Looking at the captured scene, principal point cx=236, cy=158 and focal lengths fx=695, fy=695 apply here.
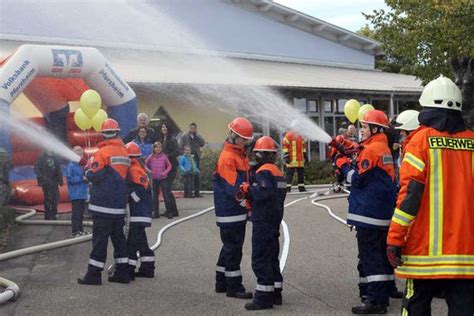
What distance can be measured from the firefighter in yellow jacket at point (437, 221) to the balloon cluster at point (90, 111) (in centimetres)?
936

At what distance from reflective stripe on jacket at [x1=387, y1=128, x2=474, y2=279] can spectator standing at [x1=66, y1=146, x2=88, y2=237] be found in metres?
7.24

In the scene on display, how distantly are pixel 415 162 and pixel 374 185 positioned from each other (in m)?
1.88

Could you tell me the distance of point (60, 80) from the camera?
638 inches

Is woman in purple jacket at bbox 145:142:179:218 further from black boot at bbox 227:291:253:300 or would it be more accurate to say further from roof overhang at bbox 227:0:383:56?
roof overhang at bbox 227:0:383:56

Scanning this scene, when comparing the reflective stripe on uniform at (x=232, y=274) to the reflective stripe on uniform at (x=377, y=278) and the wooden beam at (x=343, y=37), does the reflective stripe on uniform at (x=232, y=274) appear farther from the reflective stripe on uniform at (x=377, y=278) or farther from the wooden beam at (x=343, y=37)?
the wooden beam at (x=343, y=37)

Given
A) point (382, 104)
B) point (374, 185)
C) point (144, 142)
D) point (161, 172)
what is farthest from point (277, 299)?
point (382, 104)

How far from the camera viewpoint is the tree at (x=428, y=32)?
12133mm

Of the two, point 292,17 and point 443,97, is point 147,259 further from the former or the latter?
point 292,17

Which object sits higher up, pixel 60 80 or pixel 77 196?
pixel 60 80

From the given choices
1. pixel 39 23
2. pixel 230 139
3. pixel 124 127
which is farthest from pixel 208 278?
pixel 39 23

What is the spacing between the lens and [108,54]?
24188mm

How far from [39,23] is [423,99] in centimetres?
1975

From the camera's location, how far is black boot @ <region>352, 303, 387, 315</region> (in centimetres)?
638

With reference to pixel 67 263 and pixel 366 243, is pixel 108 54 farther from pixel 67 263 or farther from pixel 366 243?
pixel 366 243
